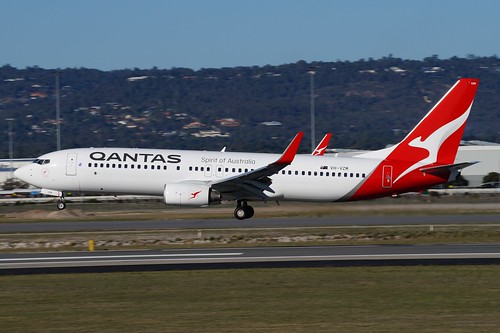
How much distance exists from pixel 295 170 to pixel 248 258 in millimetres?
14351

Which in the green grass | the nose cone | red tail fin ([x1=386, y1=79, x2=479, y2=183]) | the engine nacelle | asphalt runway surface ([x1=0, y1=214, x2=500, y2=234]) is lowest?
asphalt runway surface ([x1=0, y1=214, x2=500, y2=234])

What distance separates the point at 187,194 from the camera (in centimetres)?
3912

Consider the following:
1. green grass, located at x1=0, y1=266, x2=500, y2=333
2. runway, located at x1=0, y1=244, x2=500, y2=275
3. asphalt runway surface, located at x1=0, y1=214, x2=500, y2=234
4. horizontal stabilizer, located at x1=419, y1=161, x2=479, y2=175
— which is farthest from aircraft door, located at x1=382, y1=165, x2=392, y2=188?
green grass, located at x1=0, y1=266, x2=500, y2=333

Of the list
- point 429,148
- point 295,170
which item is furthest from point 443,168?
point 295,170

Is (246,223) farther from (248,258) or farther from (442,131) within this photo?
(248,258)

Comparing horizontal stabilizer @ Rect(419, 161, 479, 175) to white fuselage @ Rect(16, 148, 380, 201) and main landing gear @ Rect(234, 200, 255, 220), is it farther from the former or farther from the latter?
main landing gear @ Rect(234, 200, 255, 220)

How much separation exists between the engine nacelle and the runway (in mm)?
8679

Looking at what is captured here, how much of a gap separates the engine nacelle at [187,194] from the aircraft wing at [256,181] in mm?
644

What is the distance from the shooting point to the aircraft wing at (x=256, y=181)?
38.7 m

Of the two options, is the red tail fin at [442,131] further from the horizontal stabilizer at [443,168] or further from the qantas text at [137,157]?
the qantas text at [137,157]

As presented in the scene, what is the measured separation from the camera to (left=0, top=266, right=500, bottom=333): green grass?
1631cm

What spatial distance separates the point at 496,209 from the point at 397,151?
10797 mm

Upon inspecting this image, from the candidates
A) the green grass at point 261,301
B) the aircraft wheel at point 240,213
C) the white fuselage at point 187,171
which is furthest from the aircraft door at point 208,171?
the green grass at point 261,301

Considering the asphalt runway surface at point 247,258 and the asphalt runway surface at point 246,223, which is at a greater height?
the asphalt runway surface at point 247,258
